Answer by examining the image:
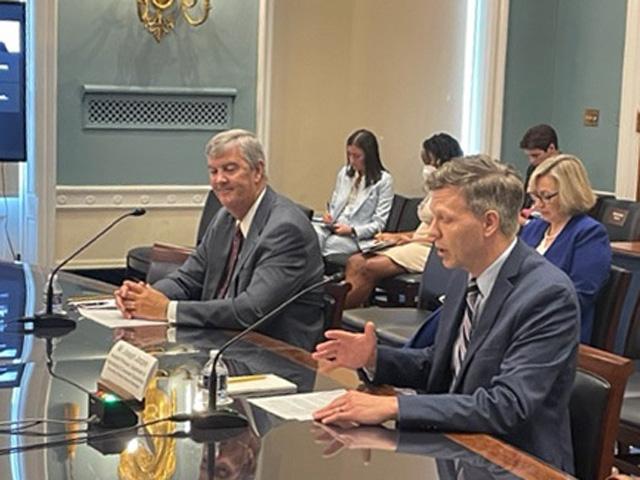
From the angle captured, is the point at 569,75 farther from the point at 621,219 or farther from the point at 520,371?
the point at 520,371

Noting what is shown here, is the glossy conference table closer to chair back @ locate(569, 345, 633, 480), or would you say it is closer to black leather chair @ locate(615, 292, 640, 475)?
chair back @ locate(569, 345, 633, 480)

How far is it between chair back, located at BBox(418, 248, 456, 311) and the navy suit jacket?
40cm

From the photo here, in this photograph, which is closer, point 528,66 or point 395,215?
point 395,215

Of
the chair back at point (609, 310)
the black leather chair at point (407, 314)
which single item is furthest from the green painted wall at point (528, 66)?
the chair back at point (609, 310)

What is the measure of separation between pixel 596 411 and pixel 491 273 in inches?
14.0

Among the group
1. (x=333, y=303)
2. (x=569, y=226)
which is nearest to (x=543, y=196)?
(x=569, y=226)

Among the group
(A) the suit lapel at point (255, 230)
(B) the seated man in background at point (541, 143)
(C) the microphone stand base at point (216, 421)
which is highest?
(B) the seated man in background at point (541, 143)

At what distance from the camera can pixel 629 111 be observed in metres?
6.70

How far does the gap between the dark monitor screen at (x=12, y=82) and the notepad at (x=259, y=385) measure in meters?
4.07

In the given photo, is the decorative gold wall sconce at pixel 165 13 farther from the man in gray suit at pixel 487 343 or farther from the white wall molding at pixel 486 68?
the man in gray suit at pixel 487 343

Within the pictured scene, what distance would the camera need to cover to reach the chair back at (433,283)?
442 cm

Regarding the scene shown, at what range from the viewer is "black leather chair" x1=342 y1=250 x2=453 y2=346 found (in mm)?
4414

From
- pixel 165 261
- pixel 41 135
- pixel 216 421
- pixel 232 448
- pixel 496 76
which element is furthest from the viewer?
pixel 496 76

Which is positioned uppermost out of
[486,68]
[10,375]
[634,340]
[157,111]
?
[486,68]
